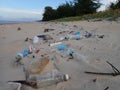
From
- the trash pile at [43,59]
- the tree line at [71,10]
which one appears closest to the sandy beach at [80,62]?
the trash pile at [43,59]

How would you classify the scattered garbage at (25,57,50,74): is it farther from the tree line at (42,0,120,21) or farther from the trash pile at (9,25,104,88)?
the tree line at (42,0,120,21)

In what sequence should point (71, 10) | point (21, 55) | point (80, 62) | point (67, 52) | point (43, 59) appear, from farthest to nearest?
1. point (71, 10)
2. point (21, 55)
3. point (67, 52)
4. point (43, 59)
5. point (80, 62)

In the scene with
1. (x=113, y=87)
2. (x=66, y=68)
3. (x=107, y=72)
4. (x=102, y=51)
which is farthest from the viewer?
(x=102, y=51)

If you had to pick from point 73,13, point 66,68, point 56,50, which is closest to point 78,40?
point 56,50

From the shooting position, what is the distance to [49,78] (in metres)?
2.58

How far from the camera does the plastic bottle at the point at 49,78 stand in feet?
8.14

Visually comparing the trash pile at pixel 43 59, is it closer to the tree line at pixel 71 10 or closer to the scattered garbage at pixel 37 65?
the scattered garbage at pixel 37 65

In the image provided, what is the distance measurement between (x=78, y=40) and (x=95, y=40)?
11.5 inches

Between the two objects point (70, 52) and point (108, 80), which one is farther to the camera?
point (70, 52)

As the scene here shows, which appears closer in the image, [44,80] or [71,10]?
[44,80]

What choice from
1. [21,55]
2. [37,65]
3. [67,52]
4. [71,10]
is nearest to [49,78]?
[37,65]

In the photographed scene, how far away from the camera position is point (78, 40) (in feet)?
13.1

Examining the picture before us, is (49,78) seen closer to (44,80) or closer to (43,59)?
(44,80)

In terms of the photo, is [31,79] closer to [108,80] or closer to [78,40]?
[108,80]
